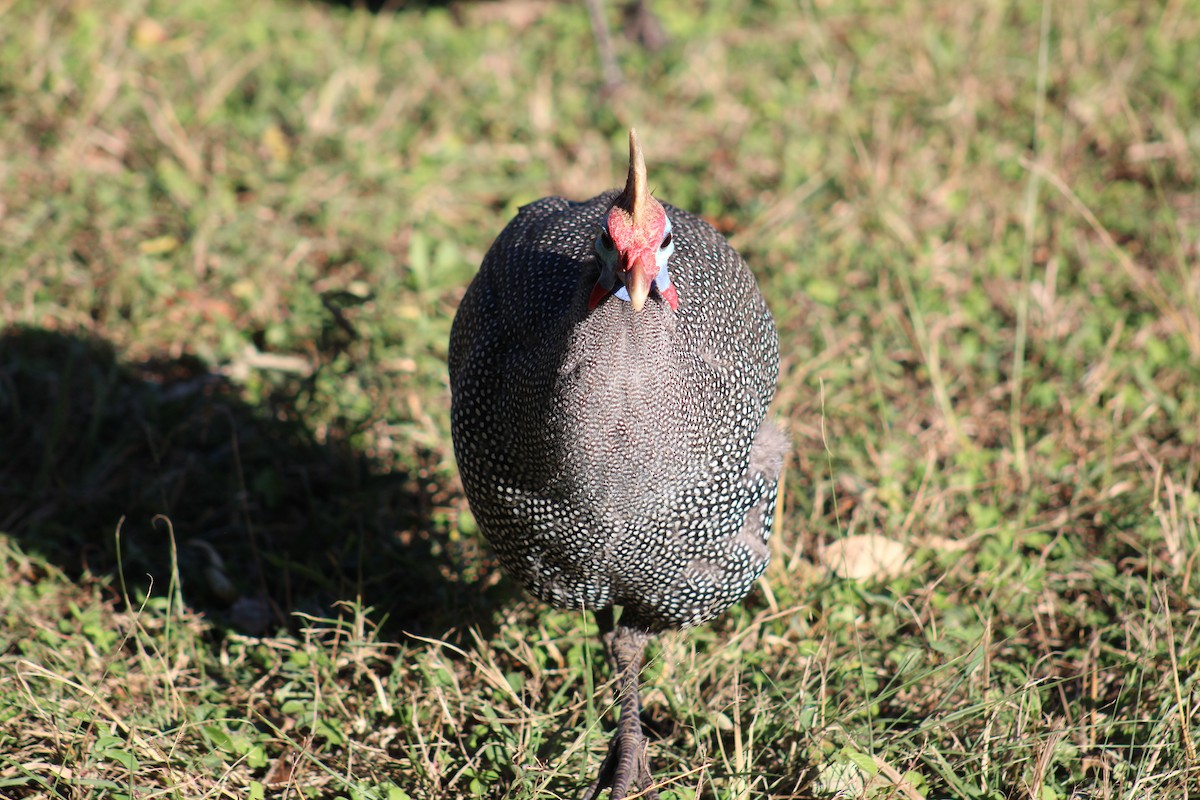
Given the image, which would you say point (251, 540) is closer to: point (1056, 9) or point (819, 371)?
point (819, 371)

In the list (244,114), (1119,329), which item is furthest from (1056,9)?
(244,114)

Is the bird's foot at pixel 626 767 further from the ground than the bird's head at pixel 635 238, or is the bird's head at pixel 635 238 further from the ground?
the bird's head at pixel 635 238

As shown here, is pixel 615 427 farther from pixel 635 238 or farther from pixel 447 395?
pixel 447 395

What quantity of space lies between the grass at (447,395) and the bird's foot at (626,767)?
2.9 inches

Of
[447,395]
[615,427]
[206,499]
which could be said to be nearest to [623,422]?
[615,427]

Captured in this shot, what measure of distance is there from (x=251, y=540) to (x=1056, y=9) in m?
4.77

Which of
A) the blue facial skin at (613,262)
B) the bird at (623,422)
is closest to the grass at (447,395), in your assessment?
the bird at (623,422)

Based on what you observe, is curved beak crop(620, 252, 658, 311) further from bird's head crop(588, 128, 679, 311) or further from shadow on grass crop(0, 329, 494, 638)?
shadow on grass crop(0, 329, 494, 638)

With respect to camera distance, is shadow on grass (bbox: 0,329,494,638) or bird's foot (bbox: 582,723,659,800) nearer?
bird's foot (bbox: 582,723,659,800)

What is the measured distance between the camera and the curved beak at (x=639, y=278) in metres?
2.21

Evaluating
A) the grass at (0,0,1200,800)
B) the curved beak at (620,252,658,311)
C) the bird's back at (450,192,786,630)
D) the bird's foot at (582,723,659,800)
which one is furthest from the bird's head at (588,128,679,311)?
the bird's foot at (582,723,659,800)

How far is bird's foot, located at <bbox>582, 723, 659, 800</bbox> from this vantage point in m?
2.78

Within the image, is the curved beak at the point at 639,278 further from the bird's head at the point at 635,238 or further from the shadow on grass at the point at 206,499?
the shadow on grass at the point at 206,499

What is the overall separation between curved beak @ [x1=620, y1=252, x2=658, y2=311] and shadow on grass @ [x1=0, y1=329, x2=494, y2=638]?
1365mm
